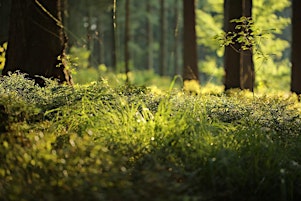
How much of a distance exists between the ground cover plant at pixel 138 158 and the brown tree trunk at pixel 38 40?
293 centimetres

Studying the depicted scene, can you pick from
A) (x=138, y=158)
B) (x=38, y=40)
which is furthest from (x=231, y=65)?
(x=138, y=158)

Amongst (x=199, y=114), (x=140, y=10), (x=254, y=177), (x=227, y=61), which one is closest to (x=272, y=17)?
(x=227, y=61)

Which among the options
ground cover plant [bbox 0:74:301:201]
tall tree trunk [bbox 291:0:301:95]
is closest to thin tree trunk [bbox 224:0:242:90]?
tall tree trunk [bbox 291:0:301:95]

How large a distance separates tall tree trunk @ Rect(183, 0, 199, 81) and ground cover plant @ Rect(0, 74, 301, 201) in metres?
11.3

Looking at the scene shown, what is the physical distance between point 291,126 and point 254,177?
1.95m

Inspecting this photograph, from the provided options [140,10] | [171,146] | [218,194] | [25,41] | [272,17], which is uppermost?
[140,10]

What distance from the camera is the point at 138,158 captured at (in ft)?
15.8

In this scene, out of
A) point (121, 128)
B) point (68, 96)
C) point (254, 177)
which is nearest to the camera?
point (254, 177)

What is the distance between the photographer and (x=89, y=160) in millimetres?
4148

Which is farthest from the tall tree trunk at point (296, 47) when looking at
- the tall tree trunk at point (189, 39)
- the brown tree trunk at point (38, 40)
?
the brown tree trunk at point (38, 40)

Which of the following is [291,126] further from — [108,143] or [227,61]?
[227,61]

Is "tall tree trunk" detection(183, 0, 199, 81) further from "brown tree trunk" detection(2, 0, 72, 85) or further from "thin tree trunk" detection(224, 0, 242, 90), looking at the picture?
"brown tree trunk" detection(2, 0, 72, 85)

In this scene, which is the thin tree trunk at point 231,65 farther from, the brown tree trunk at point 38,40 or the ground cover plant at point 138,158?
the ground cover plant at point 138,158

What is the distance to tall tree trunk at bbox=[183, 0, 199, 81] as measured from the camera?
17.1 metres
